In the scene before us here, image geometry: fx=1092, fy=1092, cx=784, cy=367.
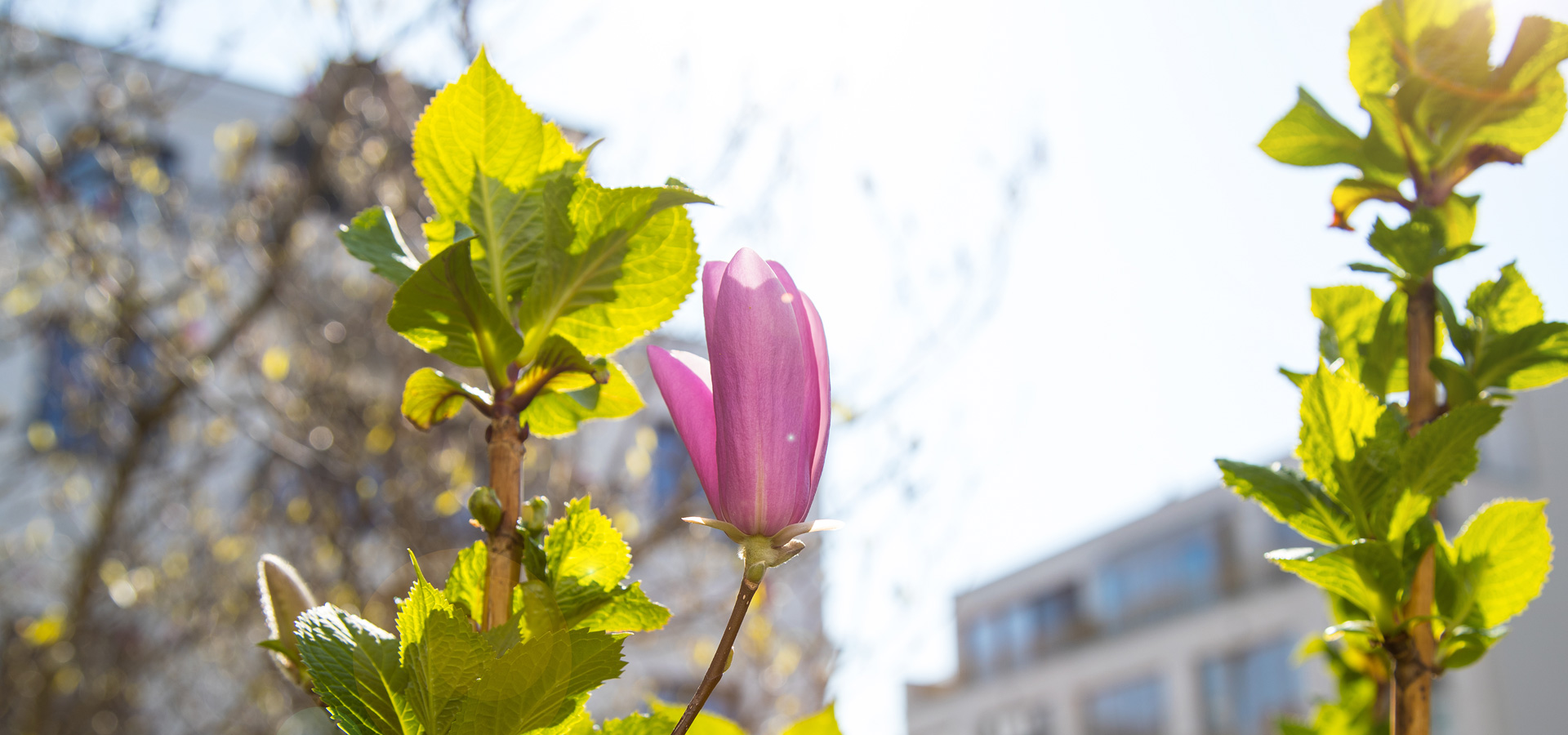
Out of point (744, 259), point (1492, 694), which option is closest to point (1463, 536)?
point (744, 259)

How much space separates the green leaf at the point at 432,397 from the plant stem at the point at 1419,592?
62cm

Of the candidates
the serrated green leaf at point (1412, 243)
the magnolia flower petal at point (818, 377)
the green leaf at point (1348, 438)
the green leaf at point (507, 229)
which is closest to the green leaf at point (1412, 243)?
the serrated green leaf at point (1412, 243)

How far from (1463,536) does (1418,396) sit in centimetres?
10

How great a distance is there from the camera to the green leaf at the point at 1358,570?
705 millimetres

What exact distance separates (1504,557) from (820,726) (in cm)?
49

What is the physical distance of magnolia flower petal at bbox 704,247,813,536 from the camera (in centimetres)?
58

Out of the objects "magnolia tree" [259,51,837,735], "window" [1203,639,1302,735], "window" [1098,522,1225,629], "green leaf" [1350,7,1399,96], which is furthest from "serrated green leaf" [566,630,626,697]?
"window" [1098,522,1225,629]

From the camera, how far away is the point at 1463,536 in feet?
2.50

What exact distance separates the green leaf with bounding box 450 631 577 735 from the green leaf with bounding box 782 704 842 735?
0.22 meters

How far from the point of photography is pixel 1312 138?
2.81 feet

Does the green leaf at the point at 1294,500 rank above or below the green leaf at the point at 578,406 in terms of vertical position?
below

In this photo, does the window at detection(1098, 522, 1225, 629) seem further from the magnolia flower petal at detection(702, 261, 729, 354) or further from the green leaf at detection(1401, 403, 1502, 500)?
the magnolia flower petal at detection(702, 261, 729, 354)

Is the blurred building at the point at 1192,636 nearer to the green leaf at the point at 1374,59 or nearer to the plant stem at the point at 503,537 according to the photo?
the green leaf at the point at 1374,59

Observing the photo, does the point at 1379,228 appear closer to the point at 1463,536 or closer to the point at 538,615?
the point at 1463,536
